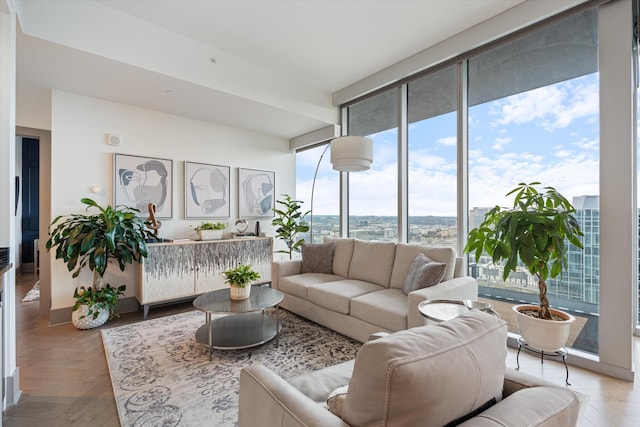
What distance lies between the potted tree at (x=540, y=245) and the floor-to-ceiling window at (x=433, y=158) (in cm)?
106

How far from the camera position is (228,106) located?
4000 mm

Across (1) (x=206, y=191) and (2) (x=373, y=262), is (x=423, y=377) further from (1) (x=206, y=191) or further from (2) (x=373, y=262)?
(1) (x=206, y=191)

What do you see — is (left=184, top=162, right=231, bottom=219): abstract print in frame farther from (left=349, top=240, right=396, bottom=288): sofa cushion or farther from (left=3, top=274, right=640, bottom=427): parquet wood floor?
(left=349, top=240, right=396, bottom=288): sofa cushion

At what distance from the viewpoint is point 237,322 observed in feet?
10.2

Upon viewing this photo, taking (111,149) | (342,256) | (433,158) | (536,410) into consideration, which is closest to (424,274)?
(342,256)

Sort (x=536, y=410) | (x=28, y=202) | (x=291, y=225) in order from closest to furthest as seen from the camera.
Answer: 1. (x=536, y=410)
2. (x=291, y=225)
3. (x=28, y=202)

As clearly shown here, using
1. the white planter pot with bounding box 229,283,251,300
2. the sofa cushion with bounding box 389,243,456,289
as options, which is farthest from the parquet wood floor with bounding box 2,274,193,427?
the sofa cushion with bounding box 389,243,456,289

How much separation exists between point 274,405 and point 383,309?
5.66 feet

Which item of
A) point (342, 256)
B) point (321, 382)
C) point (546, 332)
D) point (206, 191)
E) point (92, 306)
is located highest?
point (206, 191)

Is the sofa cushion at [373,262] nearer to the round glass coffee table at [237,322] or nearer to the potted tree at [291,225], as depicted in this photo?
the round glass coffee table at [237,322]

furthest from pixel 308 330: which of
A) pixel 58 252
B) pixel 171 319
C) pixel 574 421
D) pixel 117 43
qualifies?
pixel 117 43

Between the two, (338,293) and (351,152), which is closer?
(351,152)

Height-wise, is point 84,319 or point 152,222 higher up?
point 152,222

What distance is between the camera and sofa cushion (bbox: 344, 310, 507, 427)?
0.71 m
